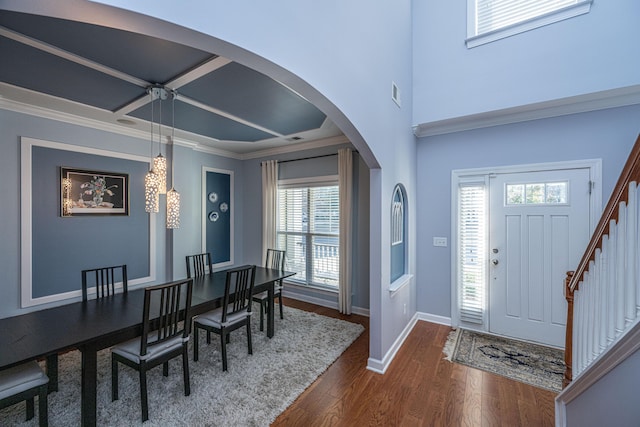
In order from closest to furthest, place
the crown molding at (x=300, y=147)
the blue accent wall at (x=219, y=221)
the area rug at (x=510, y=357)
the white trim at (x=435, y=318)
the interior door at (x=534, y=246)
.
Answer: the area rug at (x=510, y=357) → the interior door at (x=534, y=246) → the white trim at (x=435, y=318) → the crown molding at (x=300, y=147) → the blue accent wall at (x=219, y=221)

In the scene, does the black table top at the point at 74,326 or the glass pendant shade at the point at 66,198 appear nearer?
the black table top at the point at 74,326

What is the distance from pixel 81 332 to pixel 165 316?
0.51m

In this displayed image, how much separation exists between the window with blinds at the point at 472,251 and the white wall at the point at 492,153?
0.16 m

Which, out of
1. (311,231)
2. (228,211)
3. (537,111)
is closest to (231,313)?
(311,231)

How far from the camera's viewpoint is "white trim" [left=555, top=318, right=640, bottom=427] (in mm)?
1203

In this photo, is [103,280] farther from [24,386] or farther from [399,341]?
[399,341]

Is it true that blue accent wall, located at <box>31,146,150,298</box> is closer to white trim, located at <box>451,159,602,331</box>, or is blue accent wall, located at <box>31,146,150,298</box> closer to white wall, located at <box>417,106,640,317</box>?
white wall, located at <box>417,106,640,317</box>

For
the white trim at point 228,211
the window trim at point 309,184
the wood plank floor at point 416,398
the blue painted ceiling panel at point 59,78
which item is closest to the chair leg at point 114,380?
the wood plank floor at point 416,398

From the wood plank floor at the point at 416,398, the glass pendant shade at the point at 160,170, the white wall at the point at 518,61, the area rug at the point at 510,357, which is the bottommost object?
the wood plank floor at the point at 416,398

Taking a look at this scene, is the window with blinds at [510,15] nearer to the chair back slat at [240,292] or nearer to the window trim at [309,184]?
the window trim at [309,184]

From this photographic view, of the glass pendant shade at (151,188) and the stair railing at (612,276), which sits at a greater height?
the glass pendant shade at (151,188)

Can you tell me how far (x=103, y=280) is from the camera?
2.81 m

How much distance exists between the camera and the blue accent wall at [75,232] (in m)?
2.93

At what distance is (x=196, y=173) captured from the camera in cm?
447
